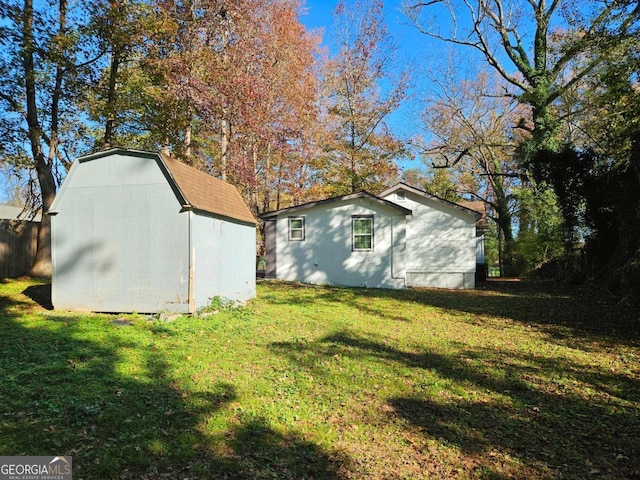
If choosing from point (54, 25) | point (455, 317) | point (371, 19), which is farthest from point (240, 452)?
point (371, 19)

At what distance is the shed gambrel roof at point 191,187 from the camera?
752 centimetres

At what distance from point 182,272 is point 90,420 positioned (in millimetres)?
4409

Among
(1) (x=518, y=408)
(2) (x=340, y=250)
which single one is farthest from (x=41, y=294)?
(1) (x=518, y=408)

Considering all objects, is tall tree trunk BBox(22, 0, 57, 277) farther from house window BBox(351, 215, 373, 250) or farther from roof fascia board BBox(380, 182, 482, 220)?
roof fascia board BBox(380, 182, 482, 220)

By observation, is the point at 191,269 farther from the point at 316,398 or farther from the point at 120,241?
the point at 316,398

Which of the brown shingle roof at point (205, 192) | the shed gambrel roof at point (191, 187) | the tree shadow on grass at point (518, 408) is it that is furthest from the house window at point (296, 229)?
the tree shadow on grass at point (518, 408)

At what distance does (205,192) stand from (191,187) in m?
0.70

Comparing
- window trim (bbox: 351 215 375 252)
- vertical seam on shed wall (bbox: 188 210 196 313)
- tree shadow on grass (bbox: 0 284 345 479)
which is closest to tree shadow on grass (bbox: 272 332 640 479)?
tree shadow on grass (bbox: 0 284 345 479)

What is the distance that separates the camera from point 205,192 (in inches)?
344

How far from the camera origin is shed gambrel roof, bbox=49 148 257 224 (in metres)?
7.52

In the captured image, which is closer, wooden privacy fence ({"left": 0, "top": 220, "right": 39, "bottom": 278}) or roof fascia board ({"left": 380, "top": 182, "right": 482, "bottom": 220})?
wooden privacy fence ({"left": 0, "top": 220, "right": 39, "bottom": 278})

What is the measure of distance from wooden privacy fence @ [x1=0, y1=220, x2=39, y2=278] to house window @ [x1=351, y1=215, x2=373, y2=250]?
450 inches

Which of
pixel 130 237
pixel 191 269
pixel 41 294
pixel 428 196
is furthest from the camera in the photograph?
pixel 428 196

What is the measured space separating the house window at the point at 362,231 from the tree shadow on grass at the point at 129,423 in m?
10.7
